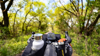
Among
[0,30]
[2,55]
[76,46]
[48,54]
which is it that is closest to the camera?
[48,54]

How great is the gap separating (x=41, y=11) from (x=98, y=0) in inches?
565

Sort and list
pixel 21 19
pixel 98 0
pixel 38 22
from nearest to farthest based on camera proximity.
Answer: pixel 98 0 < pixel 21 19 < pixel 38 22

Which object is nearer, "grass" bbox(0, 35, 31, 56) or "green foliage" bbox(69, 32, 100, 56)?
"grass" bbox(0, 35, 31, 56)

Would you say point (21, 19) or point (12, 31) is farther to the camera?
point (21, 19)

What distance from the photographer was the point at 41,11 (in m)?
16.3

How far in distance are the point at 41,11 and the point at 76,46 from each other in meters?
14.3

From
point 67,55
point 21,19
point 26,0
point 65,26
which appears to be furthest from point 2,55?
point 21,19

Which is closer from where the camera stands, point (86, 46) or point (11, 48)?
point (86, 46)


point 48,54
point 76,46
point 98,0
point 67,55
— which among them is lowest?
point 76,46

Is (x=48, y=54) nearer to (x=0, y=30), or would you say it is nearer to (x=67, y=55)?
(x=67, y=55)

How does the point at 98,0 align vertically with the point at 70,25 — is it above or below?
above

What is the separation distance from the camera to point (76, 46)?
356 centimetres

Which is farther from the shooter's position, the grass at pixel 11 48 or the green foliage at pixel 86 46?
the green foliage at pixel 86 46

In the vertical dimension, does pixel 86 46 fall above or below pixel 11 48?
below
